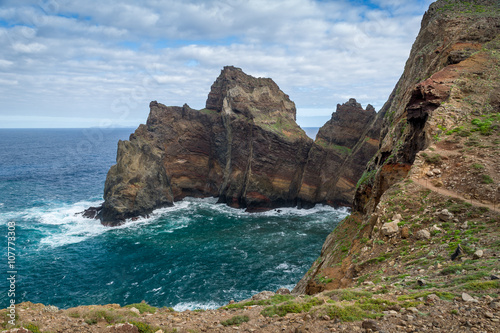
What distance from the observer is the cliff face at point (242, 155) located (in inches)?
2226

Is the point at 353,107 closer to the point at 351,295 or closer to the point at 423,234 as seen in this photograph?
the point at 423,234

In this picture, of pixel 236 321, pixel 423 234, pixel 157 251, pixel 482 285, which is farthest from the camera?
pixel 157 251

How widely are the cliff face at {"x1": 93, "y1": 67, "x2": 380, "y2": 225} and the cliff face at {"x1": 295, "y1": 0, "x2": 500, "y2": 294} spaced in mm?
28942

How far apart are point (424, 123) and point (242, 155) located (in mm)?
46150

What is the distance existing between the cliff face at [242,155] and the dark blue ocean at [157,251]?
379 cm

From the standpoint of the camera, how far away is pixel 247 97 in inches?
2579

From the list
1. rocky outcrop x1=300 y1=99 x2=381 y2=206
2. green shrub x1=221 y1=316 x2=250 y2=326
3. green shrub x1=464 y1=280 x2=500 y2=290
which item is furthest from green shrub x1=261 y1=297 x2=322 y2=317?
rocky outcrop x1=300 y1=99 x2=381 y2=206

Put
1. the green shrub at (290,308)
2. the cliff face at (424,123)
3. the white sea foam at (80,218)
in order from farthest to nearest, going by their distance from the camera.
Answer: the white sea foam at (80,218) → the cliff face at (424,123) → the green shrub at (290,308)

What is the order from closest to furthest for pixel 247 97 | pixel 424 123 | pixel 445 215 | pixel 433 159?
pixel 445 215 → pixel 433 159 → pixel 424 123 → pixel 247 97

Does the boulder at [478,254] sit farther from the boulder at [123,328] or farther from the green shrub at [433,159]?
the boulder at [123,328]

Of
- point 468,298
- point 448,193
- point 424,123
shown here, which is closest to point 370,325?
point 468,298

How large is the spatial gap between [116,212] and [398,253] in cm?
5015

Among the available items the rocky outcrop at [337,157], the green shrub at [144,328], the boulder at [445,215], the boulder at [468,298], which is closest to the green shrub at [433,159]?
the boulder at [445,215]

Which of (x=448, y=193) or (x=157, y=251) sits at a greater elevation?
(x=448, y=193)
